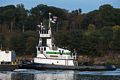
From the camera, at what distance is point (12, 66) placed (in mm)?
129250

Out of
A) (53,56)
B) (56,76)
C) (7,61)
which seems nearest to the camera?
(56,76)

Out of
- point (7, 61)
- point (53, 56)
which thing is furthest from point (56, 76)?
point (7, 61)

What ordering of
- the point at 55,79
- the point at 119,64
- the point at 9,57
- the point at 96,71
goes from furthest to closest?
the point at 119,64 < the point at 9,57 < the point at 96,71 < the point at 55,79

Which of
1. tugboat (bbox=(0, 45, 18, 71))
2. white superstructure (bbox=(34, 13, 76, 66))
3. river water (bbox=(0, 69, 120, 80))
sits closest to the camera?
river water (bbox=(0, 69, 120, 80))

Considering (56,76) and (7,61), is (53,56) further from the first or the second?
(56,76)

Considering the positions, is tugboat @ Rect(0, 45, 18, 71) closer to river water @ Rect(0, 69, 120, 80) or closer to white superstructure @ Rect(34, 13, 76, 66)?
river water @ Rect(0, 69, 120, 80)

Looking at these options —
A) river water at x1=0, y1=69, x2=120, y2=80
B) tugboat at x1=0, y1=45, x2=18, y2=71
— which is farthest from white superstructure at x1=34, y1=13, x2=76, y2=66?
tugboat at x1=0, y1=45, x2=18, y2=71

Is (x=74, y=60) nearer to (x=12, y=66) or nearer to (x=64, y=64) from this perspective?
(x=64, y=64)

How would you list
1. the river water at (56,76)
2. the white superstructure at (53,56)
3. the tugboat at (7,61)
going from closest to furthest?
1. the river water at (56,76)
2. the tugboat at (7,61)
3. the white superstructure at (53,56)

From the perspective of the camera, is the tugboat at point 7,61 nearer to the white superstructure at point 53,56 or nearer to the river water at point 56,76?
the river water at point 56,76

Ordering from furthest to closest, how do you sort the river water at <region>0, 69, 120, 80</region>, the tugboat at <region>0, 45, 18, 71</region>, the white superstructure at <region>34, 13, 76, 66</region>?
the white superstructure at <region>34, 13, 76, 66</region> → the tugboat at <region>0, 45, 18, 71</region> → the river water at <region>0, 69, 120, 80</region>

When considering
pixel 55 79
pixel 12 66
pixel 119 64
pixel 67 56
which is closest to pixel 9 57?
pixel 12 66

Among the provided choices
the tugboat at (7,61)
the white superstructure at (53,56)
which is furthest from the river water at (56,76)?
the white superstructure at (53,56)

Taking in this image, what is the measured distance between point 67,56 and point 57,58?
2.55 meters
